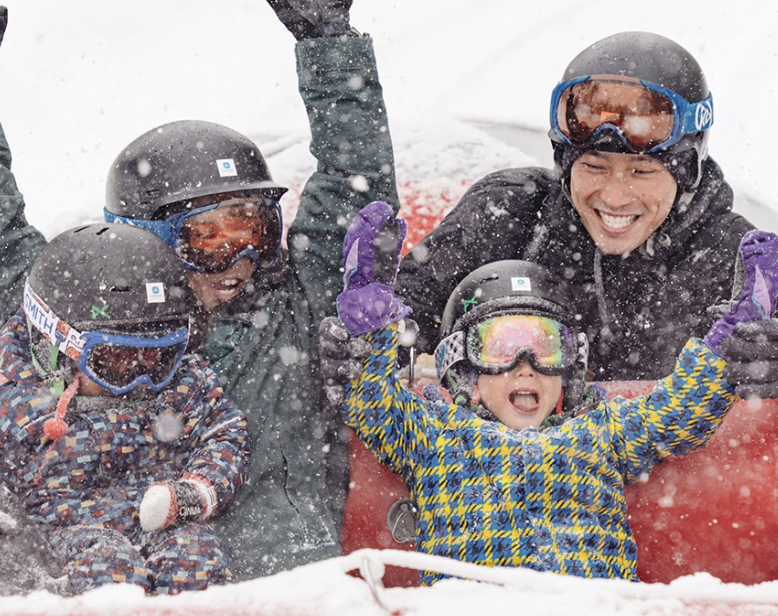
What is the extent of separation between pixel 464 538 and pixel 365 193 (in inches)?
41.0

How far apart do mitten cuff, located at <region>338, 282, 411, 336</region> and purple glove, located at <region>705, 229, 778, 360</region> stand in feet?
2.64

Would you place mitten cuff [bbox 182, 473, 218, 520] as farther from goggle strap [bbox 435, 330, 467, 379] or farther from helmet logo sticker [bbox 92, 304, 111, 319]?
goggle strap [bbox 435, 330, 467, 379]

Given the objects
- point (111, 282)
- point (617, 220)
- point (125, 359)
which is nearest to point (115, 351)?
point (125, 359)

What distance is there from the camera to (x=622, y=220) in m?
3.34

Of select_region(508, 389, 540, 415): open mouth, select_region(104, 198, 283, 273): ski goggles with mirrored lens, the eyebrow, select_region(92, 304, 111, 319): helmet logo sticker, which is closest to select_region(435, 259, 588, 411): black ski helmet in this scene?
select_region(508, 389, 540, 415): open mouth

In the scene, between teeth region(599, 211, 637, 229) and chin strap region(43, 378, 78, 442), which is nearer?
chin strap region(43, 378, 78, 442)

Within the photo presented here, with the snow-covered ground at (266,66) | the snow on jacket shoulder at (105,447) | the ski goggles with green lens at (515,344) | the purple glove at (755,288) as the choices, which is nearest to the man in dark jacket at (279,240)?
the snow on jacket shoulder at (105,447)

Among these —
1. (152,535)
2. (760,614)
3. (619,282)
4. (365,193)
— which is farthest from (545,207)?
(760,614)

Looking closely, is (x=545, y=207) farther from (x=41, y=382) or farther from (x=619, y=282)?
(x=41, y=382)

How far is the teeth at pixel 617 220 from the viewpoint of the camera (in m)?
3.34

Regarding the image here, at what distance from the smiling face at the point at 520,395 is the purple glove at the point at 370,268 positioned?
35 cm

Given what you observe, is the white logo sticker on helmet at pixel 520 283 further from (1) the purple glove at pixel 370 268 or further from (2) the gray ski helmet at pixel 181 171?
(2) the gray ski helmet at pixel 181 171

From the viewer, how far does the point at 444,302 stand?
139 inches

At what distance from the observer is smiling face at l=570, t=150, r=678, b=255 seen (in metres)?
3.31
